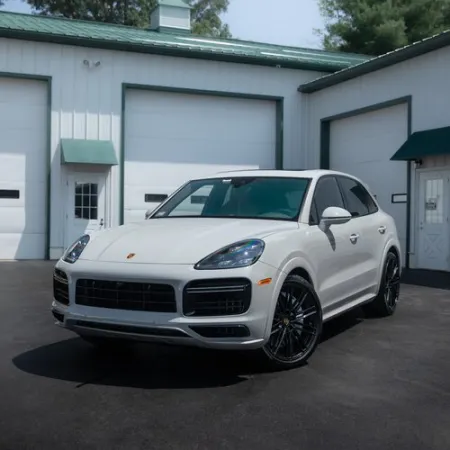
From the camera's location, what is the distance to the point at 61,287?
5199 mm

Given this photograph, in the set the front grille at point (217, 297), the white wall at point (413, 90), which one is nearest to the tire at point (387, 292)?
the front grille at point (217, 297)

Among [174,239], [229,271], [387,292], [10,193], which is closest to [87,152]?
[10,193]

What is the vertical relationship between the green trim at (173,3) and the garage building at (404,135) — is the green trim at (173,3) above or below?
above

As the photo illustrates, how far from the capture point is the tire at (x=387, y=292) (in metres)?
7.25

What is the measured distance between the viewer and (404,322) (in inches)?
287

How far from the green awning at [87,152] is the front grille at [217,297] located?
453 inches

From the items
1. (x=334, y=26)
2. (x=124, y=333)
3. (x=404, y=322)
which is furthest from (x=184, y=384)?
(x=334, y=26)

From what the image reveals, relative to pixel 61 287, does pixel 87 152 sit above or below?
above

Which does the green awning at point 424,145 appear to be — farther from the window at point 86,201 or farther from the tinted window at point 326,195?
the window at point 86,201

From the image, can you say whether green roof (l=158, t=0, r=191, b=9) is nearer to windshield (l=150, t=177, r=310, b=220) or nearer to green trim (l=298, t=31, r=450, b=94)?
green trim (l=298, t=31, r=450, b=94)

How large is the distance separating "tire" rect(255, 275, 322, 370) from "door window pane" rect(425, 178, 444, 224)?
9.14 metres

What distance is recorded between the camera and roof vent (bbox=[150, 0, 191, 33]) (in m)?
21.4

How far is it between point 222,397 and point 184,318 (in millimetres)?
612

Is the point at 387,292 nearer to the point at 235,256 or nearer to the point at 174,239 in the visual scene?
the point at 235,256
